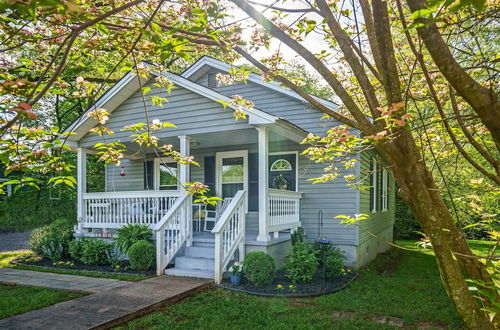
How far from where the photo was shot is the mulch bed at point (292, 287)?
6077 millimetres

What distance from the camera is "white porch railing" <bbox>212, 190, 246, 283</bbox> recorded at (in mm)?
6660

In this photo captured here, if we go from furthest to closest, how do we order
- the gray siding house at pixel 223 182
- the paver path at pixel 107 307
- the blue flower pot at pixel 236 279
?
the gray siding house at pixel 223 182 → the blue flower pot at pixel 236 279 → the paver path at pixel 107 307

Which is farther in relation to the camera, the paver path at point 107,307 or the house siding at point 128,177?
the house siding at point 128,177

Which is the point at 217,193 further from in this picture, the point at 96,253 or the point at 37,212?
the point at 37,212

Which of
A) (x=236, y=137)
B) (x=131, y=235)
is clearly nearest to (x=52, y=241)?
(x=131, y=235)

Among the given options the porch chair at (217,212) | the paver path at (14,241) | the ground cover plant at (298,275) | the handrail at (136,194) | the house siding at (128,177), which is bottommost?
the paver path at (14,241)

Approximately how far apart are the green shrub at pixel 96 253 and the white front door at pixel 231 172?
3.35 metres

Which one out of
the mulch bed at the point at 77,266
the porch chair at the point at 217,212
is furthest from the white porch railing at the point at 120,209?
the porch chair at the point at 217,212

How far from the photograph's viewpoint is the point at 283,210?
8.20 meters

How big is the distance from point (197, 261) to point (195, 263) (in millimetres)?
65

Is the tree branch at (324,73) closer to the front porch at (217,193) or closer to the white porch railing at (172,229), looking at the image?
the front porch at (217,193)

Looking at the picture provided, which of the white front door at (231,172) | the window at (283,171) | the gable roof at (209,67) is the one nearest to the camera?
the window at (283,171)

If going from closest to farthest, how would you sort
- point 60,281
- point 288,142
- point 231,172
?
point 60,281, point 288,142, point 231,172

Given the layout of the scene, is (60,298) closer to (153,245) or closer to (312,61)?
(153,245)
